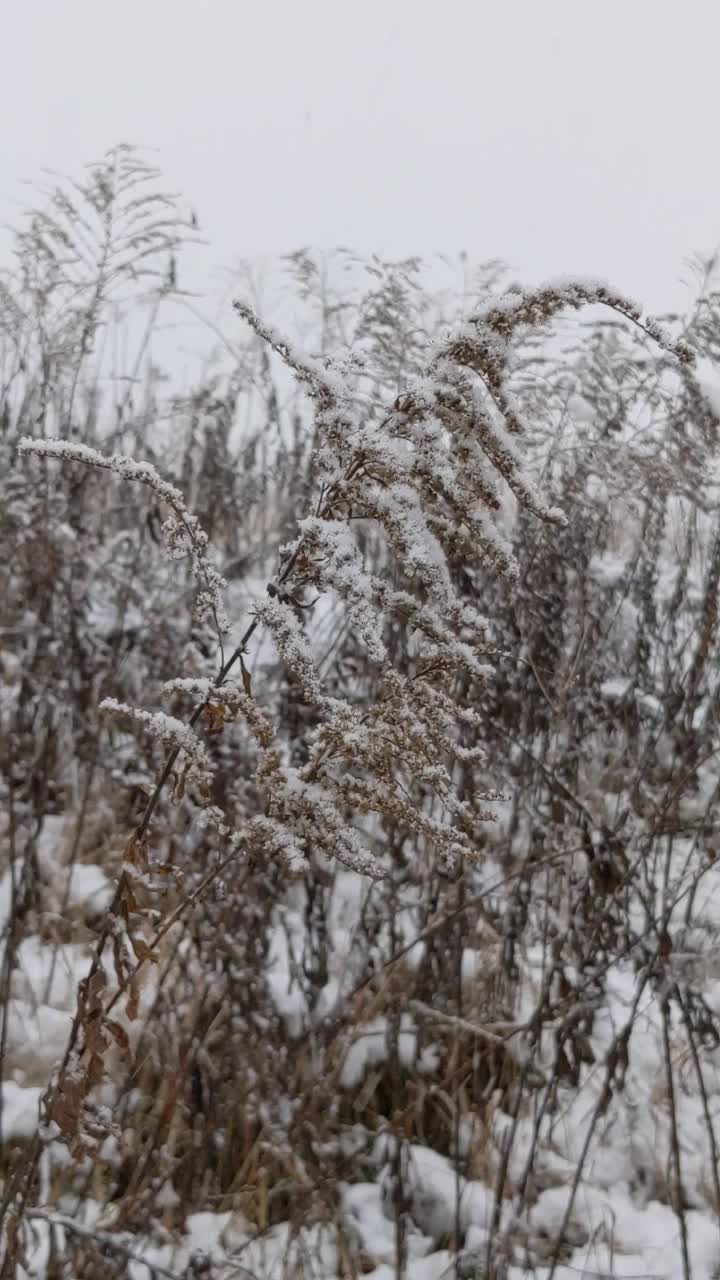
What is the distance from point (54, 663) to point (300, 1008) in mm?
1489

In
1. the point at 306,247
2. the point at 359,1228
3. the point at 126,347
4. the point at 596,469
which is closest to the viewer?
the point at 359,1228

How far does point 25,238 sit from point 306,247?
1239mm

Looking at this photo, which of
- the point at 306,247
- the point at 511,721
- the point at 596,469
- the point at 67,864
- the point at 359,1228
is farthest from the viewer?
the point at 306,247

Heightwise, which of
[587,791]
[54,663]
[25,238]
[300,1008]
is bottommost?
[300,1008]

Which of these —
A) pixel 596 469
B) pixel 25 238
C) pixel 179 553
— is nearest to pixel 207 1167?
pixel 179 553

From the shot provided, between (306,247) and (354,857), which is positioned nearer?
(354,857)

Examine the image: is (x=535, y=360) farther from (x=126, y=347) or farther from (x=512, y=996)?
(x=126, y=347)

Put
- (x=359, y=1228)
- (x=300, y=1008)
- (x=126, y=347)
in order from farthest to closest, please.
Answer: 1. (x=126, y=347)
2. (x=300, y=1008)
3. (x=359, y=1228)

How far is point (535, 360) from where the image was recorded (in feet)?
12.0

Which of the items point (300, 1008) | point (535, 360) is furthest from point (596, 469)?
point (300, 1008)

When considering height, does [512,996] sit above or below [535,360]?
below

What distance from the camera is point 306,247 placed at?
15.9ft

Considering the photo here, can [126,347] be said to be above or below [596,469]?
above

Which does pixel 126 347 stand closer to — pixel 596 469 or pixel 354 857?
pixel 596 469
